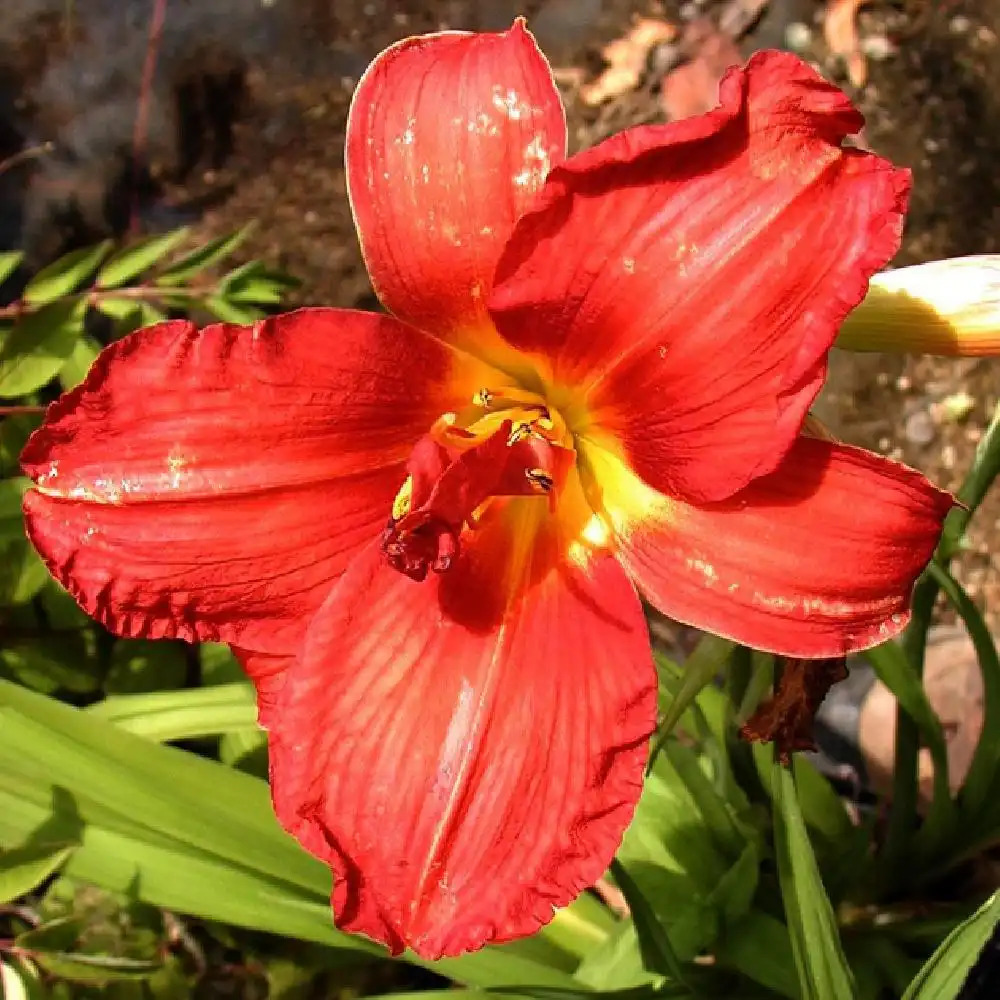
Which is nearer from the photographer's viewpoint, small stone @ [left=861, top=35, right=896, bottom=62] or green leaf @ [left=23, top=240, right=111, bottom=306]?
green leaf @ [left=23, top=240, right=111, bottom=306]

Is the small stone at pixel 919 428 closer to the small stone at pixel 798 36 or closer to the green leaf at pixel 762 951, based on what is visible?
the small stone at pixel 798 36

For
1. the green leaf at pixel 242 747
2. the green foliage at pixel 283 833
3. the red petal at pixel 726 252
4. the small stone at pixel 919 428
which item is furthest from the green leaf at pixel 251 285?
the small stone at pixel 919 428

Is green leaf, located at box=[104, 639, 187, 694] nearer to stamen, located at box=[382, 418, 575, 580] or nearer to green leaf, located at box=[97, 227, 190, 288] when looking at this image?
green leaf, located at box=[97, 227, 190, 288]

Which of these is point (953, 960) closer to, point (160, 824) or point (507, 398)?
point (507, 398)

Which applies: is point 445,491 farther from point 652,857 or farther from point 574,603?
point 652,857

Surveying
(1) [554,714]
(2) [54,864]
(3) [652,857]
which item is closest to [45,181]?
(2) [54,864]

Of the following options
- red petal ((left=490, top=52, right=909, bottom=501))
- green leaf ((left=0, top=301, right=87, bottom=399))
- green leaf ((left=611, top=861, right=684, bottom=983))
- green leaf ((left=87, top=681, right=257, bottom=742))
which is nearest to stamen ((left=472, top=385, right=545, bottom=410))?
red petal ((left=490, top=52, right=909, bottom=501))
